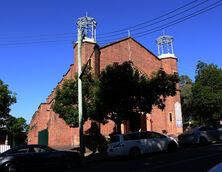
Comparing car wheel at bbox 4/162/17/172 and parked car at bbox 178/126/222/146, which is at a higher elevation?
parked car at bbox 178/126/222/146

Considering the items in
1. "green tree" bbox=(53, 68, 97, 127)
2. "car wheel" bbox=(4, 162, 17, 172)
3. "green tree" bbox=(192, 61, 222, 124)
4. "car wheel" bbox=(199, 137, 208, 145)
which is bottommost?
"car wheel" bbox=(4, 162, 17, 172)

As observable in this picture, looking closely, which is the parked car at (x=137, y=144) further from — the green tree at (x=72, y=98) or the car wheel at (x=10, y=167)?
the car wheel at (x=10, y=167)

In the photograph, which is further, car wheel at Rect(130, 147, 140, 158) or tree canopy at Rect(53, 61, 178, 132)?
tree canopy at Rect(53, 61, 178, 132)

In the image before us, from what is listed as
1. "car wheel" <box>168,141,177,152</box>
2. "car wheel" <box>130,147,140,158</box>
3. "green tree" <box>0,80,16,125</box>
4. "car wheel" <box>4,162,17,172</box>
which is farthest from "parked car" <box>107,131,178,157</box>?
"green tree" <box>0,80,16,125</box>

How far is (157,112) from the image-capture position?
42.8 m

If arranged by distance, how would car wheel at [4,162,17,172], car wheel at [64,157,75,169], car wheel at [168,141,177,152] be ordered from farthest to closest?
car wheel at [168,141,177,152], car wheel at [64,157,75,169], car wheel at [4,162,17,172]

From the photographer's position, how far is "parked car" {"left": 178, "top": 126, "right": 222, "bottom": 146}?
3012 centimetres

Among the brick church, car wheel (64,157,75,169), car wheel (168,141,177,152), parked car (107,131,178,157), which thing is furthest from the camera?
the brick church

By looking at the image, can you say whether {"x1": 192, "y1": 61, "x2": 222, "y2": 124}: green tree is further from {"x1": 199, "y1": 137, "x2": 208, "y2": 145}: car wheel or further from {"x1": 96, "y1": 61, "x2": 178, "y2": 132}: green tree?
{"x1": 96, "y1": 61, "x2": 178, "y2": 132}: green tree

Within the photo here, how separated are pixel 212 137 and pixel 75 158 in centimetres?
1392

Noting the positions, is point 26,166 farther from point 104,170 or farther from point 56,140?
point 56,140

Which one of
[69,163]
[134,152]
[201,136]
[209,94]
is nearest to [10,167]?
[69,163]

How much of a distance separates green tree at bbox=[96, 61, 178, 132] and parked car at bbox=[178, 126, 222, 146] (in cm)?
435

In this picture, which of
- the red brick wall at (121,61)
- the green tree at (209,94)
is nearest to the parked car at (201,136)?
the red brick wall at (121,61)
